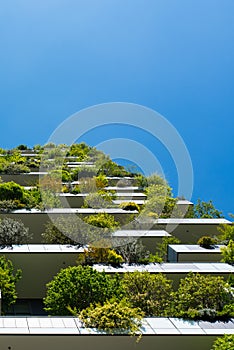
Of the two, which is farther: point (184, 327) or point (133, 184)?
point (133, 184)

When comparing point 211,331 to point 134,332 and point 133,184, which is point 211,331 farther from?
point 133,184

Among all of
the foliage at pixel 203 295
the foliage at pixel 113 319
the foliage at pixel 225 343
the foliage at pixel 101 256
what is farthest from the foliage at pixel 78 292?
the foliage at pixel 101 256

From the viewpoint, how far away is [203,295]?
43.5 feet

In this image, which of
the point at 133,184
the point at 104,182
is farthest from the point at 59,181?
the point at 133,184

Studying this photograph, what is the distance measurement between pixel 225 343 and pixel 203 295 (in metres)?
2.93

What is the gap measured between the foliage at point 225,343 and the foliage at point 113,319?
1553 millimetres

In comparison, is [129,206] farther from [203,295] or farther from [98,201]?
[203,295]

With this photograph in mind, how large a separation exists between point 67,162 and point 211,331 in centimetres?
3005

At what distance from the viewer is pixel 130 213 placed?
24266 millimetres

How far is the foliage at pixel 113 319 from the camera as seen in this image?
11148mm

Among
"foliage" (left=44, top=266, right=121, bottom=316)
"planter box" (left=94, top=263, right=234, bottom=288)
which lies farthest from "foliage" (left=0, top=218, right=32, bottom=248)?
"foliage" (left=44, top=266, right=121, bottom=316)

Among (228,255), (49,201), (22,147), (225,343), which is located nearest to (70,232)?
(228,255)

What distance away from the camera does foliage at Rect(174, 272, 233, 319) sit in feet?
42.8

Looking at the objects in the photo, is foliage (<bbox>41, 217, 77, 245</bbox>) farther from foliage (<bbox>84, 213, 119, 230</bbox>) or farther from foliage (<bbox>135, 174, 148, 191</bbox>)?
foliage (<bbox>135, 174, 148, 191</bbox>)
